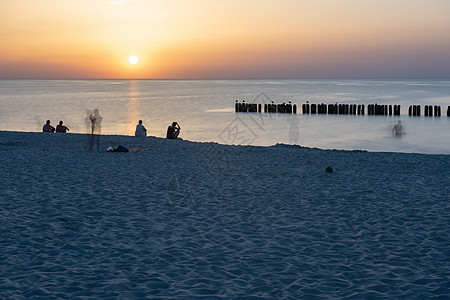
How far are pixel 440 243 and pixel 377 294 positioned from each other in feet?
7.55

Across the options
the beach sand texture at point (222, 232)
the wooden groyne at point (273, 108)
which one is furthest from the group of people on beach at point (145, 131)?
the wooden groyne at point (273, 108)

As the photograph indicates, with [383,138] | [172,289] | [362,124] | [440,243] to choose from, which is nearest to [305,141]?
[383,138]

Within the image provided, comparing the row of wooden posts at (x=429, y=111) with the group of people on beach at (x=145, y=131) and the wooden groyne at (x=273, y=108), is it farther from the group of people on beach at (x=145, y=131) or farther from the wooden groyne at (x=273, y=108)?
the group of people on beach at (x=145, y=131)

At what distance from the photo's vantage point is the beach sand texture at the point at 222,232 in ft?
17.0

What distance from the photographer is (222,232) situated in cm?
715

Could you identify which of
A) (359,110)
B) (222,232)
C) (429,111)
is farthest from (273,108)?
(222,232)

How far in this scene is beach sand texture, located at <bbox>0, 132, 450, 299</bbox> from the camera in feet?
17.0

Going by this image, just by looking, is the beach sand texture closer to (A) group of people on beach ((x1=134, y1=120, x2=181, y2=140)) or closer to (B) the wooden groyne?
(A) group of people on beach ((x1=134, y1=120, x2=181, y2=140))

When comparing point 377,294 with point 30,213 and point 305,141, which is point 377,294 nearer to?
point 30,213

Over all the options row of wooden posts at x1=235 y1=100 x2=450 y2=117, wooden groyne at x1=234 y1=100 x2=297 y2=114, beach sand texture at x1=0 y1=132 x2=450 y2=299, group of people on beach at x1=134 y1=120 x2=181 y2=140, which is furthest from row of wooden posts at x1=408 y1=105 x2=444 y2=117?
beach sand texture at x1=0 y1=132 x2=450 y2=299

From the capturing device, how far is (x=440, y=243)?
21.6ft

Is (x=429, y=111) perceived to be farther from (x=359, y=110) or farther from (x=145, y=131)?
(x=145, y=131)

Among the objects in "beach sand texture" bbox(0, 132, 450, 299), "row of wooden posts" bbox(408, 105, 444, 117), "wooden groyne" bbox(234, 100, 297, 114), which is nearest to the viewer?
"beach sand texture" bbox(0, 132, 450, 299)

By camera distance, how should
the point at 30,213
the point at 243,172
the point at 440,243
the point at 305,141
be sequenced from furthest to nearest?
the point at 305,141 < the point at 243,172 < the point at 30,213 < the point at 440,243
